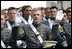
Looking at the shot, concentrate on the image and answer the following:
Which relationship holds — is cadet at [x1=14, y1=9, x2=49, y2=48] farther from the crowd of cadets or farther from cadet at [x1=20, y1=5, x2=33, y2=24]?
cadet at [x1=20, y1=5, x2=33, y2=24]

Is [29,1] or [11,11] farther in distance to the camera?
[29,1]

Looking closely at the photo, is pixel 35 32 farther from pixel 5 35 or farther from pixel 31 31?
pixel 5 35

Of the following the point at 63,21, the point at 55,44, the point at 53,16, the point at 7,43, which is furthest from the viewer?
the point at 53,16

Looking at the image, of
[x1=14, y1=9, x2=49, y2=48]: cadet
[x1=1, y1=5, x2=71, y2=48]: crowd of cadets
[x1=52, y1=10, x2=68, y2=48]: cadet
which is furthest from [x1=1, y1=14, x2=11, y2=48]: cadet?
[x1=52, y1=10, x2=68, y2=48]: cadet

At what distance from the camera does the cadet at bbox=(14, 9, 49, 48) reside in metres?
5.98

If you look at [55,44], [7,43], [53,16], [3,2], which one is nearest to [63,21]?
[53,16]

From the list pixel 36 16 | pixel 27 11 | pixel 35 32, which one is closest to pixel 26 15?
pixel 27 11

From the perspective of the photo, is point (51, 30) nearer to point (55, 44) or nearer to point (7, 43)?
point (55, 44)

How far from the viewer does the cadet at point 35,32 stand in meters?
5.98

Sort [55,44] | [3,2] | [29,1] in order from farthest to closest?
[29,1] < [3,2] < [55,44]

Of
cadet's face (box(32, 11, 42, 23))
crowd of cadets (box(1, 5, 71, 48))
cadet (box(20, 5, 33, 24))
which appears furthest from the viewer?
cadet (box(20, 5, 33, 24))

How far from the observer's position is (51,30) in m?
6.23

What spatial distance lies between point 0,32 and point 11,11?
2.69ft

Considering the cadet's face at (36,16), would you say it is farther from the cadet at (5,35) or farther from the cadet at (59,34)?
the cadet at (5,35)
